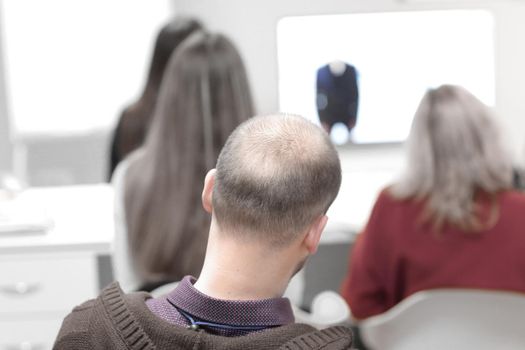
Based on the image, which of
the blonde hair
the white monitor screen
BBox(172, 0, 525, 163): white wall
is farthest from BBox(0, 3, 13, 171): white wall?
the blonde hair

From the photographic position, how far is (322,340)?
2.79 feet

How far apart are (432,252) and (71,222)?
983 millimetres

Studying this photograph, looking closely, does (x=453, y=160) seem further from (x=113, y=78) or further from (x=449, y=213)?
(x=113, y=78)

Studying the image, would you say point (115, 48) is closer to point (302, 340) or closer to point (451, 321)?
point (451, 321)

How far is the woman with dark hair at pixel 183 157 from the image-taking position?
1.79 meters

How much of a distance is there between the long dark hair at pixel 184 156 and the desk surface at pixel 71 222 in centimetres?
31

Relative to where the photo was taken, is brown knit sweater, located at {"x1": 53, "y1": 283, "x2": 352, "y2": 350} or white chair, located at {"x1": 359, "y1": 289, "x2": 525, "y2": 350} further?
white chair, located at {"x1": 359, "y1": 289, "x2": 525, "y2": 350}

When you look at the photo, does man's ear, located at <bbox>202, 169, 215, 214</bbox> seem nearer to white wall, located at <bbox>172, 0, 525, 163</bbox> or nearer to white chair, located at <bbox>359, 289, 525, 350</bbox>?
white chair, located at <bbox>359, 289, 525, 350</bbox>

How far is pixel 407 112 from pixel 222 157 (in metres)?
2.10

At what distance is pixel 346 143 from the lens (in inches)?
114

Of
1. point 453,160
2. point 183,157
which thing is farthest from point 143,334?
point 453,160

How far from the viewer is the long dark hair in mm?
1793

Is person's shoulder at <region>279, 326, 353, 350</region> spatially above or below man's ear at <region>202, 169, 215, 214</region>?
below

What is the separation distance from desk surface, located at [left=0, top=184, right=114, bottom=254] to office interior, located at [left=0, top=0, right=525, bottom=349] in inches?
0.6
